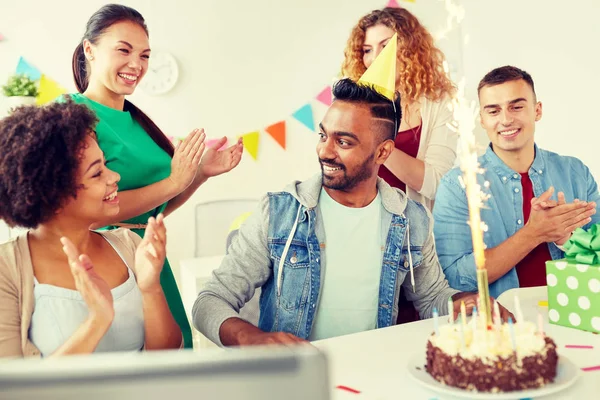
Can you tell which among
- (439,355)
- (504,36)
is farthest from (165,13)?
(439,355)

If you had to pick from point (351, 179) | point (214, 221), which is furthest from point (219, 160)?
point (214, 221)

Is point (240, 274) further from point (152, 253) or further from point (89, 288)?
point (89, 288)

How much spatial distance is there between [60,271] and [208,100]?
3073 millimetres

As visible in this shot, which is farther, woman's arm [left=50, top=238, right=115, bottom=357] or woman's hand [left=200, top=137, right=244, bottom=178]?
woman's hand [left=200, top=137, right=244, bottom=178]

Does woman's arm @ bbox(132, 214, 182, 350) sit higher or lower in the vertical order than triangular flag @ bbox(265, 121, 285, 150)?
lower

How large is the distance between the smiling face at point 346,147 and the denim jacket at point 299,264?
54mm

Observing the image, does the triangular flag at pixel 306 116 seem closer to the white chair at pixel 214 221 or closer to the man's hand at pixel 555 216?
the white chair at pixel 214 221

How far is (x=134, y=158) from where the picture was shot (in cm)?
183

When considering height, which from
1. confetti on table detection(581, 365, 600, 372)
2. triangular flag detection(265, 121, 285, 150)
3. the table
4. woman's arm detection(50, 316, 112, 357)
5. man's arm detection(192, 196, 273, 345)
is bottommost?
the table

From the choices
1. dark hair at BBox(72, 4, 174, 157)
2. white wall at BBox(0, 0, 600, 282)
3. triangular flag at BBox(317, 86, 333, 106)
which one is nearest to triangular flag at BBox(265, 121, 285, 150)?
white wall at BBox(0, 0, 600, 282)

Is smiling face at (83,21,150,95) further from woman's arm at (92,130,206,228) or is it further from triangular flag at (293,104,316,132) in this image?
triangular flag at (293,104,316,132)

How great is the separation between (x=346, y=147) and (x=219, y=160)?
51 centimetres

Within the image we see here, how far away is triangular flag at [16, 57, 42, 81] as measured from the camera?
3.94 metres

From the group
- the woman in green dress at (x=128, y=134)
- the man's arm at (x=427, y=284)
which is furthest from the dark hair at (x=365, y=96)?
the woman in green dress at (x=128, y=134)
